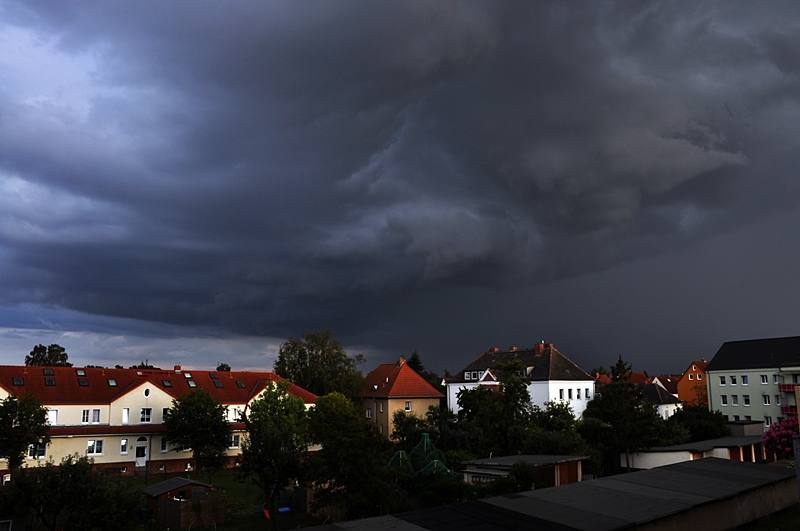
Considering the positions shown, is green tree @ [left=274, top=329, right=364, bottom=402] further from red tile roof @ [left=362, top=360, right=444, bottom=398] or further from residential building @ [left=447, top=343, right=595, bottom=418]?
residential building @ [left=447, top=343, right=595, bottom=418]

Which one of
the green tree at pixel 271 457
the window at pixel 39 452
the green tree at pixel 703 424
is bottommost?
the window at pixel 39 452

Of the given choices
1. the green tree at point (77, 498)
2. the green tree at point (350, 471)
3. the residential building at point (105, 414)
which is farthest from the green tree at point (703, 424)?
the green tree at point (77, 498)

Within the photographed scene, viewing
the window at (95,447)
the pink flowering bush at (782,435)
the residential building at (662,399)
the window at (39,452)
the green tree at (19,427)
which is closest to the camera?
the pink flowering bush at (782,435)

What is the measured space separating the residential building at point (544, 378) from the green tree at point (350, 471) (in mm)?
41345

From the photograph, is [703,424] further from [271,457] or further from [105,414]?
[105,414]

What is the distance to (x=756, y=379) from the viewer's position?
274ft

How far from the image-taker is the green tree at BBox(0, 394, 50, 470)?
44250 millimetres

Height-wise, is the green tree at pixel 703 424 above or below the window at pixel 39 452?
above

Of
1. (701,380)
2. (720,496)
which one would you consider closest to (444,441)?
(720,496)

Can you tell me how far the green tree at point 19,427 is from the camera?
145 ft

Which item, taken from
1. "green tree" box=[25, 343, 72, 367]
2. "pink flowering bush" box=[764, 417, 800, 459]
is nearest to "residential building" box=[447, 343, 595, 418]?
"pink flowering bush" box=[764, 417, 800, 459]

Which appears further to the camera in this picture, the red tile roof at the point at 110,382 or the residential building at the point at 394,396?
the residential building at the point at 394,396

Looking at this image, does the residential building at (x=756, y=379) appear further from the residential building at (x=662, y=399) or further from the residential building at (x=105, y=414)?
the residential building at (x=105, y=414)

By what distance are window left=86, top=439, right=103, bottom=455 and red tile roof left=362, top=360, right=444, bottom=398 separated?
3273 cm
